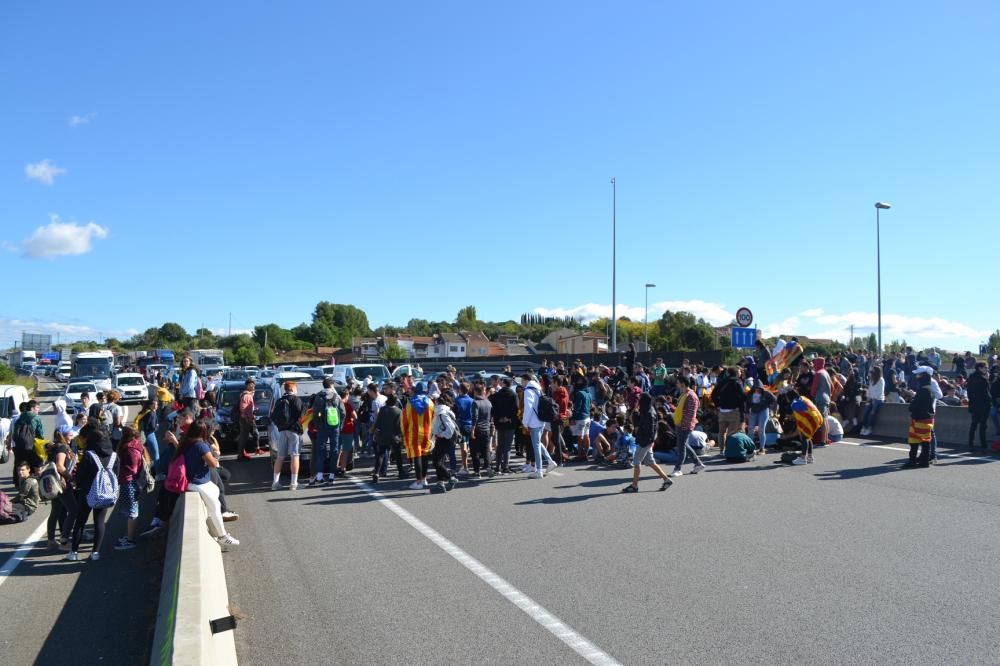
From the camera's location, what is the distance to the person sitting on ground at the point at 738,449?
1505 cm

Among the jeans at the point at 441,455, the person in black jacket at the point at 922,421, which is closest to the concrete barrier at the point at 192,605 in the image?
the jeans at the point at 441,455

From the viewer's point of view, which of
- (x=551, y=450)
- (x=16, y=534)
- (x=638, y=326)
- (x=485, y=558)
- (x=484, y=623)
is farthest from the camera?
(x=638, y=326)

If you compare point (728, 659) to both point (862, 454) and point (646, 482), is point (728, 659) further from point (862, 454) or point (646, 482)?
point (862, 454)

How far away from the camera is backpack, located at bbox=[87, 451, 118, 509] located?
9000 millimetres

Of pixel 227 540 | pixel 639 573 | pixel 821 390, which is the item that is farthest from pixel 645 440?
pixel 821 390

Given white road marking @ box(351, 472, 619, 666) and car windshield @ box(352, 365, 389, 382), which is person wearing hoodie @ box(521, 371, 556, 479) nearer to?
white road marking @ box(351, 472, 619, 666)

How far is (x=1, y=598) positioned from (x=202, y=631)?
14.6 feet

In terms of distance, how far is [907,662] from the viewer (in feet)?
17.0

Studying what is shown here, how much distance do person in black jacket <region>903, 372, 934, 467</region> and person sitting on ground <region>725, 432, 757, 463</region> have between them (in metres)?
2.80

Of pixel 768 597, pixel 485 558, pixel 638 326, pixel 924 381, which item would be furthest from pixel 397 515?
pixel 638 326

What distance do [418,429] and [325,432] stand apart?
187 centimetres

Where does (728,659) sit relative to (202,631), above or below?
below

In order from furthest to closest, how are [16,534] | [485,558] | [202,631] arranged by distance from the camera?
1. [16,534]
2. [485,558]
3. [202,631]

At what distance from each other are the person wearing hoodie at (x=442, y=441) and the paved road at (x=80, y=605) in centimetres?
452
